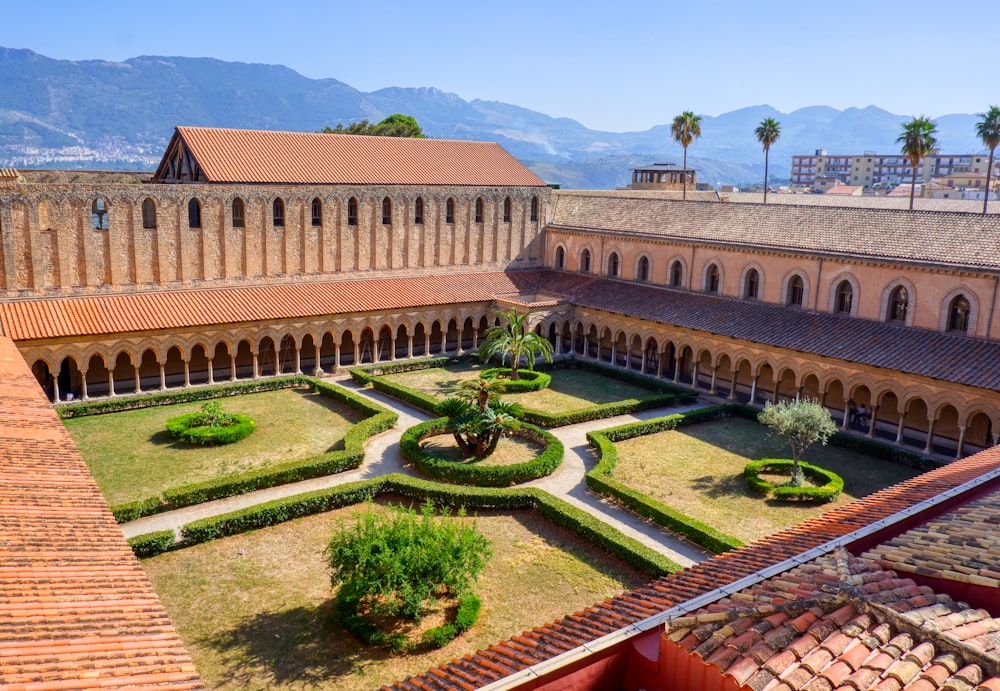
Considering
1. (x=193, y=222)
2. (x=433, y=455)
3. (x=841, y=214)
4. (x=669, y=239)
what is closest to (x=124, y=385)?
(x=193, y=222)

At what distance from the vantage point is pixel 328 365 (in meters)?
40.2

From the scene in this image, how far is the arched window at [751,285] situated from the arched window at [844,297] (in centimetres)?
409

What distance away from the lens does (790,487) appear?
78.3 ft

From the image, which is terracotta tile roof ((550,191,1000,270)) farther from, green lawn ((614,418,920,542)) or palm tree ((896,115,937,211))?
palm tree ((896,115,937,211))

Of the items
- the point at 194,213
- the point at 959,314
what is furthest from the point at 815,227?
the point at 194,213

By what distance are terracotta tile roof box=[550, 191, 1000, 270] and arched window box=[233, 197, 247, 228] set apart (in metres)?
19.2

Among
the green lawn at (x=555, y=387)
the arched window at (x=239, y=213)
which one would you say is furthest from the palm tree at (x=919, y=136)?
the arched window at (x=239, y=213)

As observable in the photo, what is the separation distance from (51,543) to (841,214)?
3409 centimetres

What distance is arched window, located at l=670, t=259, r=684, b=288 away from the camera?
40.3 metres

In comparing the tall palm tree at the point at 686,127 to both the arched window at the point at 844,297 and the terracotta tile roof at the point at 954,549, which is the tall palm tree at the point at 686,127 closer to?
the arched window at the point at 844,297

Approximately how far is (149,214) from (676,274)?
26.1m

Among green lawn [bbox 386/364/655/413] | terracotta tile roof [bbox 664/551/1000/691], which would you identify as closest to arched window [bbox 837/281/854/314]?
green lawn [bbox 386/364/655/413]

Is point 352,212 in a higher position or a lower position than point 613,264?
higher

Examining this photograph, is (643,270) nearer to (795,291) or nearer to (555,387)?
(795,291)
